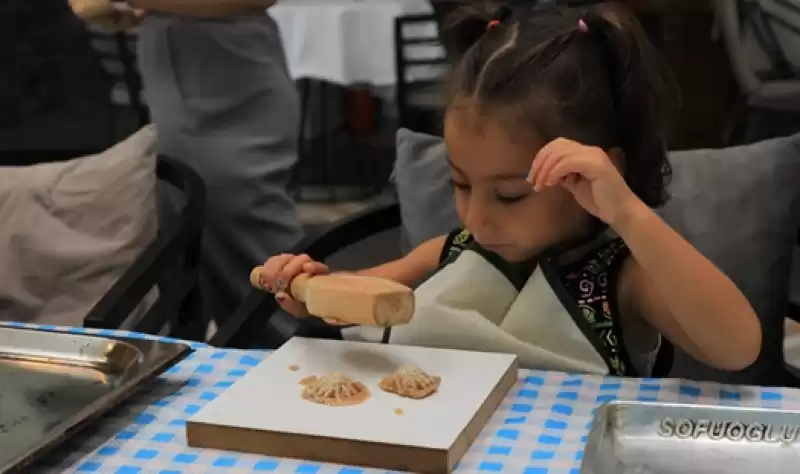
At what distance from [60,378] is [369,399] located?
36cm

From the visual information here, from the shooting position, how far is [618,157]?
3.66 feet

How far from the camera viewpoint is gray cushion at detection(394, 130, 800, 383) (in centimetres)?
134

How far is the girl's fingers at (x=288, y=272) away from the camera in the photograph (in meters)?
1.09

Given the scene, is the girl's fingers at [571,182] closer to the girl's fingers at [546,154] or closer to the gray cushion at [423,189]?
the girl's fingers at [546,154]

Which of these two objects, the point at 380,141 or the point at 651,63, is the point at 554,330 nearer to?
the point at 651,63

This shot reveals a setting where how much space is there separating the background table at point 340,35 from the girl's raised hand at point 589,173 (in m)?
1.32

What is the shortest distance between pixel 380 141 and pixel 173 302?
2.81 feet

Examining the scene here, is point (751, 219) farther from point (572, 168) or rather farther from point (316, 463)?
point (316, 463)

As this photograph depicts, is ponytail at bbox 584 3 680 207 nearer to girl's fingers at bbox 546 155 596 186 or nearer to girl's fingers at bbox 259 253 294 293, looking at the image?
girl's fingers at bbox 546 155 596 186

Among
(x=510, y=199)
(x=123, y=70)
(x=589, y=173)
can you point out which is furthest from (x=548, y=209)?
(x=123, y=70)

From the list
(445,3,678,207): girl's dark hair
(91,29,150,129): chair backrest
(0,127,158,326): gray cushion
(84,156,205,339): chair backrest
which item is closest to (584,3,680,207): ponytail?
(445,3,678,207): girl's dark hair

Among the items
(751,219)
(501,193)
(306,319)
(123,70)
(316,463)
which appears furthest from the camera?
(123,70)

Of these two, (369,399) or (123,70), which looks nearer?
(369,399)

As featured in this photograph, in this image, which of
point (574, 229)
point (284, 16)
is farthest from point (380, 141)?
point (574, 229)
